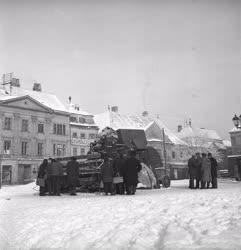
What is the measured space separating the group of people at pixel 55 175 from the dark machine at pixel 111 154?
1296 millimetres

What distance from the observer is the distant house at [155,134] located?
70.9 metres

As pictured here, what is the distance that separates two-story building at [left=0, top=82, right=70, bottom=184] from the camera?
2010 inches

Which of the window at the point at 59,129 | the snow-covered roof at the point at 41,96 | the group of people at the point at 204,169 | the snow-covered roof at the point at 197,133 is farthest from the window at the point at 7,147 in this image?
the snow-covered roof at the point at 197,133

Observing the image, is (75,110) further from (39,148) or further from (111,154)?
(111,154)

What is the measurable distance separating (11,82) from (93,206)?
49170mm

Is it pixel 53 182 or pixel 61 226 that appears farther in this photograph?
pixel 53 182

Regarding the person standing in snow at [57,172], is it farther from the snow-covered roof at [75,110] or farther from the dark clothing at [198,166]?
the snow-covered roof at [75,110]

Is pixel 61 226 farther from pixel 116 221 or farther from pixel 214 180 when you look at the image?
pixel 214 180

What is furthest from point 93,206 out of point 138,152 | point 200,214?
point 138,152

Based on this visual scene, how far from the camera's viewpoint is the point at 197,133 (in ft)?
301

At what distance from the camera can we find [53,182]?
59.7 feet

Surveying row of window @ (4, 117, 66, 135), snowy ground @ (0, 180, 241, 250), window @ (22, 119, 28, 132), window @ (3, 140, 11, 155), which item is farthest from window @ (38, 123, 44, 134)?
snowy ground @ (0, 180, 241, 250)

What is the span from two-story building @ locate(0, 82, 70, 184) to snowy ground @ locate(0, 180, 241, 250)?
40953mm

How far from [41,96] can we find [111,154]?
4296cm
